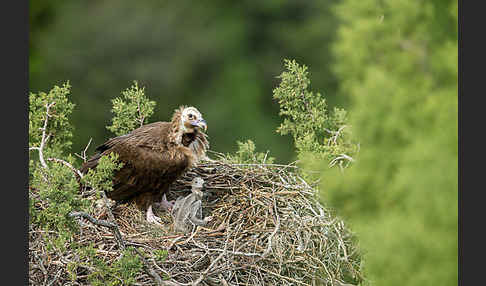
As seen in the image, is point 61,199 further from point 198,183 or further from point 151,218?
point 151,218

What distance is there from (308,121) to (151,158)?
1338 millimetres

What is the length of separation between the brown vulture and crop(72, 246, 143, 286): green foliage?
1226 mm

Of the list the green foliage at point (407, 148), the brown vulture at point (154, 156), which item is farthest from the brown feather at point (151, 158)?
the green foliage at point (407, 148)

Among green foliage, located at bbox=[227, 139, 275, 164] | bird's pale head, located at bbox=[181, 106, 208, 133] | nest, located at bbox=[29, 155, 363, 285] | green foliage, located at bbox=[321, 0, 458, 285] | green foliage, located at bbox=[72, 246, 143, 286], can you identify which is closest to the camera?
green foliage, located at bbox=[321, 0, 458, 285]

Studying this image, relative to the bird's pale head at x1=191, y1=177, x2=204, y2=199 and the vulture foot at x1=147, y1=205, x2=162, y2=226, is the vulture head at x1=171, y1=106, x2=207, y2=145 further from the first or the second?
the vulture foot at x1=147, y1=205, x2=162, y2=226

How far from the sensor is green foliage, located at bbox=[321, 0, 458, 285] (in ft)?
10.0

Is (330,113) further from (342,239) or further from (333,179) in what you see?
(333,179)

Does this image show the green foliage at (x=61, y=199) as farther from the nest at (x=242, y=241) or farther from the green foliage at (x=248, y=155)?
the green foliage at (x=248, y=155)

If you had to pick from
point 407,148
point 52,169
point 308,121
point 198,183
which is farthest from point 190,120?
point 407,148

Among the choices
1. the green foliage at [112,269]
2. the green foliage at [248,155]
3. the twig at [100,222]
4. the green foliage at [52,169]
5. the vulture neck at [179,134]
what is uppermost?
the green foliage at [248,155]

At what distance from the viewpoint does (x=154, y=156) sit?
18.3 feet

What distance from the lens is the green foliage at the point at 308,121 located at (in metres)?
5.50

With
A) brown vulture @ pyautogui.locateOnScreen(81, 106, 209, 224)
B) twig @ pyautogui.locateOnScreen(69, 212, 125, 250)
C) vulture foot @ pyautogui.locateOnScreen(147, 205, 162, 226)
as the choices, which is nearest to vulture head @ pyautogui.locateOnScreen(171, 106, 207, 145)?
brown vulture @ pyautogui.locateOnScreen(81, 106, 209, 224)

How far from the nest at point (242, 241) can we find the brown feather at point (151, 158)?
239 mm
